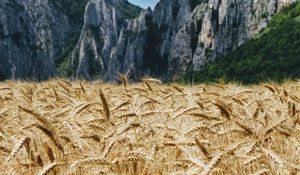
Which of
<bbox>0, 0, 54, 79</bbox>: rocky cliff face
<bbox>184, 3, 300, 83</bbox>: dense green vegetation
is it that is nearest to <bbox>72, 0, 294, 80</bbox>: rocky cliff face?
<bbox>184, 3, 300, 83</bbox>: dense green vegetation

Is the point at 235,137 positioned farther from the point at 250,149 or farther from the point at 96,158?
the point at 96,158

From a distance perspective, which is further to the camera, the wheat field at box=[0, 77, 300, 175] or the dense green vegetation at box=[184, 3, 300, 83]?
the dense green vegetation at box=[184, 3, 300, 83]

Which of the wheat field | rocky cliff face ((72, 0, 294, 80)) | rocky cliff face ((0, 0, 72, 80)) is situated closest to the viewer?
the wheat field

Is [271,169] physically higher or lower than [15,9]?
lower

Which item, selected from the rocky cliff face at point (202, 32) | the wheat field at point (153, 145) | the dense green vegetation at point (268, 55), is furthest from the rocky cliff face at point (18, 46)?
the wheat field at point (153, 145)

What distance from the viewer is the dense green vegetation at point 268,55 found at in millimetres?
135625

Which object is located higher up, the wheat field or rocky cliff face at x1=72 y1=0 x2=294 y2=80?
rocky cliff face at x1=72 y1=0 x2=294 y2=80

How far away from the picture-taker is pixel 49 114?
191 inches

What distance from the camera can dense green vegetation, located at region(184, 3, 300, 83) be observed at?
445 feet

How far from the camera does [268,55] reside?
15038 centimetres

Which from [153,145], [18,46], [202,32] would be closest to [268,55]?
[202,32]

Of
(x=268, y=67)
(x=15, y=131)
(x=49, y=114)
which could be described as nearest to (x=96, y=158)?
(x=15, y=131)

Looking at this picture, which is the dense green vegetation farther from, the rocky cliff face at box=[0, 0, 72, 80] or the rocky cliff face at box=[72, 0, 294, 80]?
the rocky cliff face at box=[0, 0, 72, 80]

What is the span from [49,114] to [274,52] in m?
147
